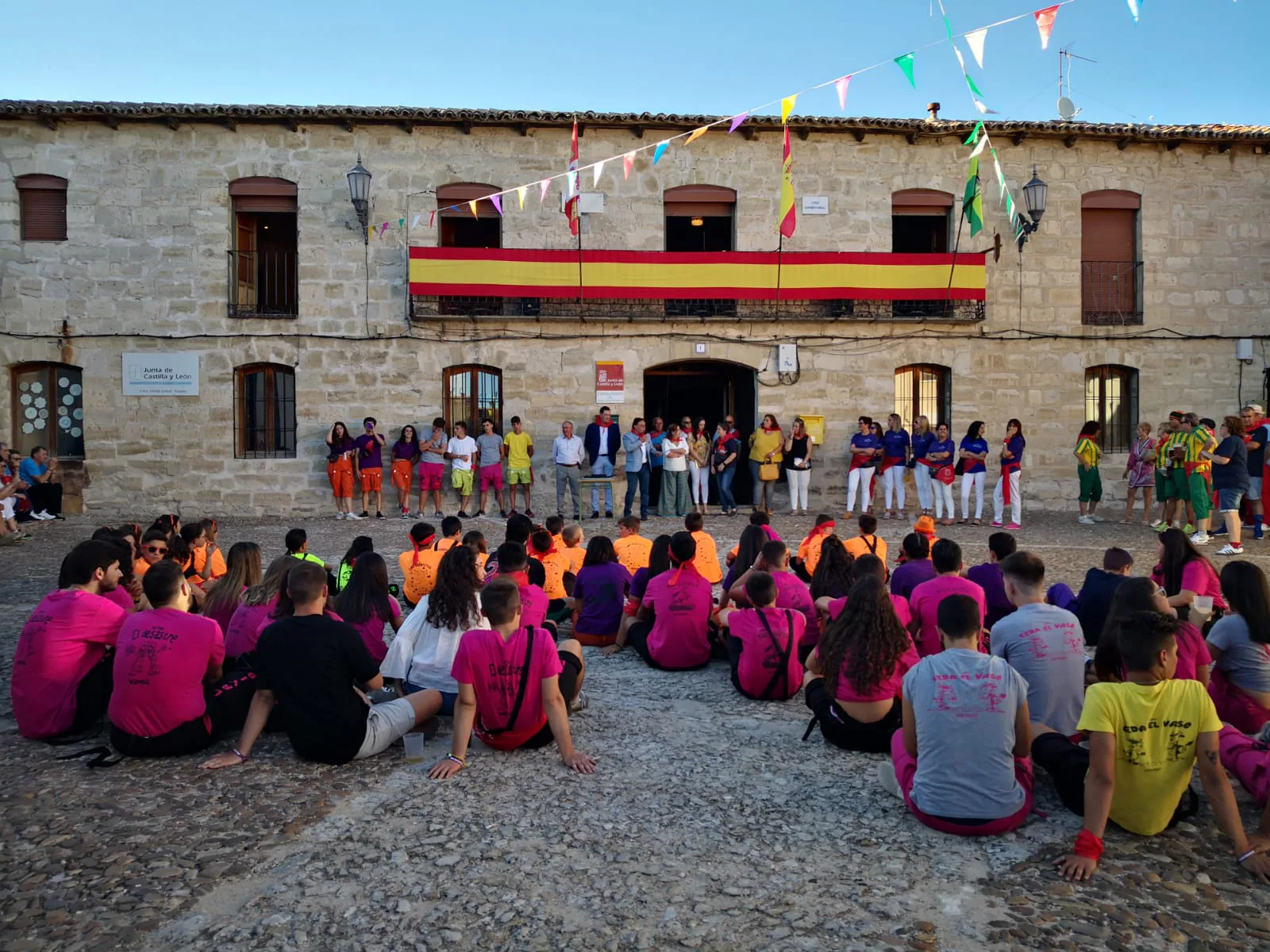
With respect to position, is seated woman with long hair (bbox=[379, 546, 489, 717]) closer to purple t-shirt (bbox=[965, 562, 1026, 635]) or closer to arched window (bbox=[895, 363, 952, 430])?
purple t-shirt (bbox=[965, 562, 1026, 635])

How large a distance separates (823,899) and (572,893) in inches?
34.5

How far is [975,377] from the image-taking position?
16.8 meters

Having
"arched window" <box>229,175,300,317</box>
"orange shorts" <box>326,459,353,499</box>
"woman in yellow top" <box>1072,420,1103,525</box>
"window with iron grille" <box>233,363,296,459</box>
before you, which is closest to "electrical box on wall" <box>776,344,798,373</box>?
"woman in yellow top" <box>1072,420,1103,525</box>

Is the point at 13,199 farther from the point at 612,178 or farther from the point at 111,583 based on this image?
the point at 111,583

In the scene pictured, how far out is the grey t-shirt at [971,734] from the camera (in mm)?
3701

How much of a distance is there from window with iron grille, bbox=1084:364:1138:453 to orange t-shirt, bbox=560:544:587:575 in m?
12.8

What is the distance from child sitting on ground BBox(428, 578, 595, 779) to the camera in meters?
4.43

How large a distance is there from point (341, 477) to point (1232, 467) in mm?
12546

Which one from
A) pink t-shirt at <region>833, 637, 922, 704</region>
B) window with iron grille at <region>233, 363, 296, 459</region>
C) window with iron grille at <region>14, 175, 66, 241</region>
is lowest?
pink t-shirt at <region>833, 637, 922, 704</region>

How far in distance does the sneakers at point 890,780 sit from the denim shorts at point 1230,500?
9.74m

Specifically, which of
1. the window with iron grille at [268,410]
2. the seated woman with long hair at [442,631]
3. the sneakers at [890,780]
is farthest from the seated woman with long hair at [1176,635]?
the window with iron grille at [268,410]

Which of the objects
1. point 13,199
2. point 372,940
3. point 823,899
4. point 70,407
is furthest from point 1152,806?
point 13,199

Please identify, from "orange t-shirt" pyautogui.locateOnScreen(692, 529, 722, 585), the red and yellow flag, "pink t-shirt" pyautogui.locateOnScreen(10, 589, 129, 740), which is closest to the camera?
"pink t-shirt" pyautogui.locateOnScreen(10, 589, 129, 740)

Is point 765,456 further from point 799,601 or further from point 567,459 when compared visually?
point 799,601
